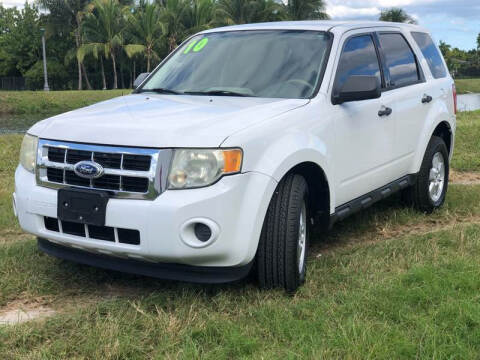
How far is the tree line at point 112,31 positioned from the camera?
46.4 meters

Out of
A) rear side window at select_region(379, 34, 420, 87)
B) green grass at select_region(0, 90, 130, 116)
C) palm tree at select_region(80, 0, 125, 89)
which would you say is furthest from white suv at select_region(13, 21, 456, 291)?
palm tree at select_region(80, 0, 125, 89)

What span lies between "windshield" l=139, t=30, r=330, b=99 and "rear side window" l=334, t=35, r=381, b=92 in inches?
6.9

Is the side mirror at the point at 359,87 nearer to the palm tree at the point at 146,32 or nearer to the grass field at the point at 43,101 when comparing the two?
the grass field at the point at 43,101

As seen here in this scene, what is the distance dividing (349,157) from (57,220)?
2.03 m

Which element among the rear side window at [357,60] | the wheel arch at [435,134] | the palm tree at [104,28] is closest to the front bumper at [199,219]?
the rear side window at [357,60]

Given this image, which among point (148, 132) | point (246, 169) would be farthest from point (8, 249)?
→ point (246, 169)

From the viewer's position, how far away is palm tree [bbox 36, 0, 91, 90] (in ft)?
162

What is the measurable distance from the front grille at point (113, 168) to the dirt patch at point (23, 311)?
721mm

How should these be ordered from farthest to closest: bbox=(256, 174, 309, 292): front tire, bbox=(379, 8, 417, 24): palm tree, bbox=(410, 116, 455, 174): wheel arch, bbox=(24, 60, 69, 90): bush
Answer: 1. bbox=(24, 60, 69, 90): bush
2. bbox=(379, 8, 417, 24): palm tree
3. bbox=(410, 116, 455, 174): wheel arch
4. bbox=(256, 174, 309, 292): front tire

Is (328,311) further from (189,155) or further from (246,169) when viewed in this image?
(189,155)

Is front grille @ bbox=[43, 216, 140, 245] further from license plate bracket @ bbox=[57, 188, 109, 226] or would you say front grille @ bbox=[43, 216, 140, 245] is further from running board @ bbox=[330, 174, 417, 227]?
Result: running board @ bbox=[330, 174, 417, 227]

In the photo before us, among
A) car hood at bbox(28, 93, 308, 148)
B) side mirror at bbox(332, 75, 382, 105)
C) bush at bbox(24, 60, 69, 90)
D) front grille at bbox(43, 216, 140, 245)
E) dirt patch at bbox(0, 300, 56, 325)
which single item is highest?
side mirror at bbox(332, 75, 382, 105)

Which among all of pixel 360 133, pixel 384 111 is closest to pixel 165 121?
pixel 360 133

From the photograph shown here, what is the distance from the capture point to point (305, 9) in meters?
44.4
